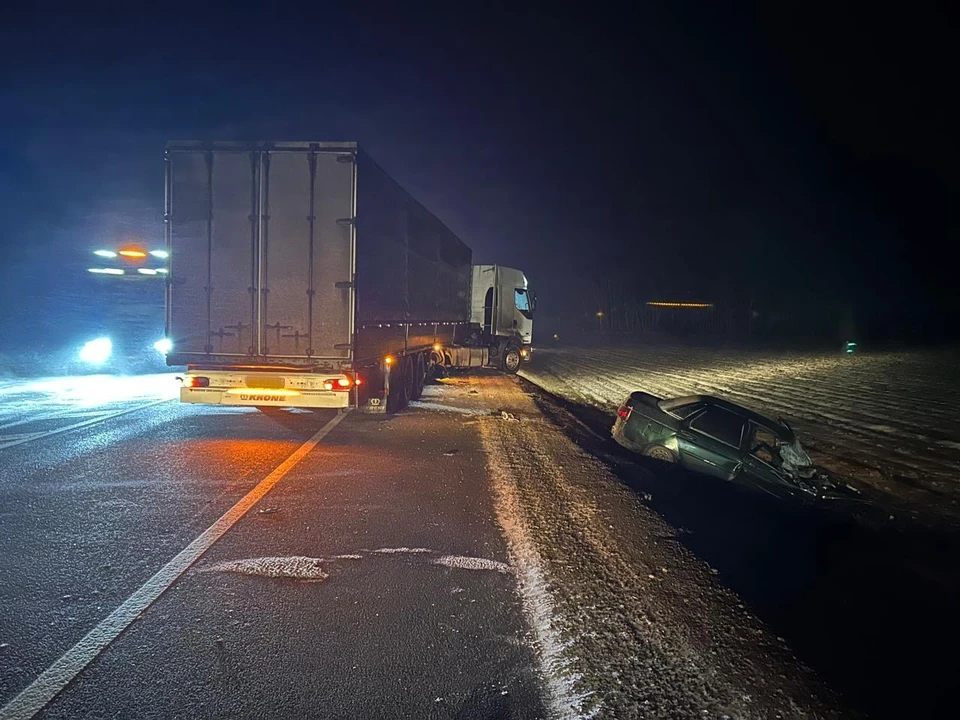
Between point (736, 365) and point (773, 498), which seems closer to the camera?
point (773, 498)

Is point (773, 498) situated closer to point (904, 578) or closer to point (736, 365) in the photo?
point (904, 578)

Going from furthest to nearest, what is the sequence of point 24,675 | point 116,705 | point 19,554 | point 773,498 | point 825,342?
point 825,342, point 773,498, point 19,554, point 24,675, point 116,705

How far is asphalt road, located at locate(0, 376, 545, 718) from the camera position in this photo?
3.50 m

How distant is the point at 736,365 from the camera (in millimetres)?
34688

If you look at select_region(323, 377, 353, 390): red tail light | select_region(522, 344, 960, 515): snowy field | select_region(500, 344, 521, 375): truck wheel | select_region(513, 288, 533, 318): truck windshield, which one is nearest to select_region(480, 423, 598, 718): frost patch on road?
select_region(323, 377, 353, 390): red tail light

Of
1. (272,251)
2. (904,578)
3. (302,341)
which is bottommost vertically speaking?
(904,578)

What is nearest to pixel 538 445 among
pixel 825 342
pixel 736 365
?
pixel 736 365

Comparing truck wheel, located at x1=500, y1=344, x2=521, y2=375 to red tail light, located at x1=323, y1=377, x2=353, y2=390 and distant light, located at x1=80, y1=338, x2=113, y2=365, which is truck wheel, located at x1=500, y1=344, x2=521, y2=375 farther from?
red tail light, located at x1=323, y1=377, x2=353, y2=390

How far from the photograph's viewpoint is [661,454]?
32.6 feet

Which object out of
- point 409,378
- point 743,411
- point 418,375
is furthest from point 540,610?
point 418,375

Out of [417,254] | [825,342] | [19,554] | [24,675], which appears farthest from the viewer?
[825,342]

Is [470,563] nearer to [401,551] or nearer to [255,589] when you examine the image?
[401,551]

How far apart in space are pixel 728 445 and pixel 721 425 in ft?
1.10

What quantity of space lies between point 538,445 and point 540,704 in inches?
302
